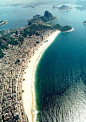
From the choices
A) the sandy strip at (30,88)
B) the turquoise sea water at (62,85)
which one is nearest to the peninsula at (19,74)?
the sandy strip at (30,88)

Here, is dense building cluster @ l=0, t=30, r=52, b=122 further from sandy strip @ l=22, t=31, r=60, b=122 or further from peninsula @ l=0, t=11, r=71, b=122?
sandy strip @ l=22, t=31, r=60, b=122

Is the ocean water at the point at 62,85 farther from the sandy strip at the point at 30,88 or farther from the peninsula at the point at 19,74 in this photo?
the peninsula at the point at 19,74

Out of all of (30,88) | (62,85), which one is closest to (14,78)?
(30,88)

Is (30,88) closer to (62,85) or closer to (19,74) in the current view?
(19,74)

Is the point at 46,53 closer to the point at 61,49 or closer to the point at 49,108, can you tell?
the point at 61,49

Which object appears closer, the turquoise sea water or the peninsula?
the turquoise sea water

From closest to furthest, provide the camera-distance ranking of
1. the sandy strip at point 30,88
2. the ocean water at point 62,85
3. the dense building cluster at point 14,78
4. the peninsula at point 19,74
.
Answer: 1. the ocean water at point 62,85
2. the dense building cluster at point 14,78
3. the peninsula at point 19,74
4. the sandy strip at point 30,88

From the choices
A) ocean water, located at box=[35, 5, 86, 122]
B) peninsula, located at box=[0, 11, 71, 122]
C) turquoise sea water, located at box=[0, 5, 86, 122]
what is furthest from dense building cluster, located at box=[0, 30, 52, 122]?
turquoise sea water, located at box=[0, 5, 86, 122]
